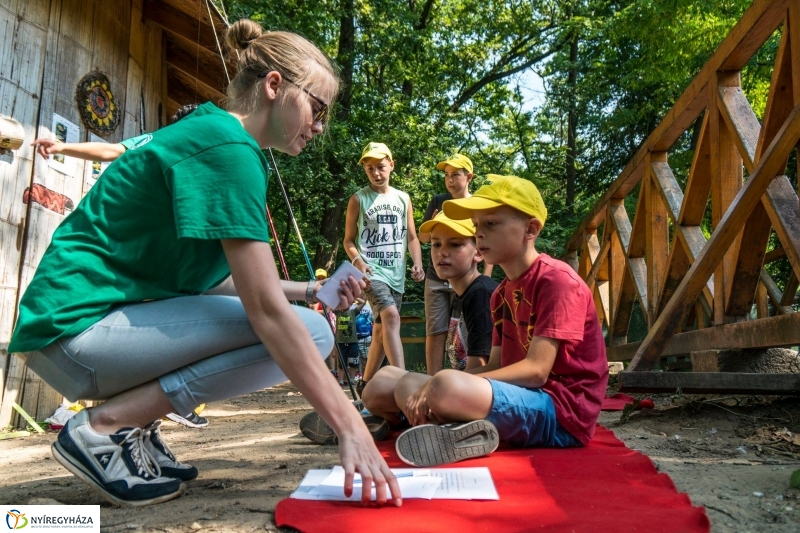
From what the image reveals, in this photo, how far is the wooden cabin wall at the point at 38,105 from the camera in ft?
13.9

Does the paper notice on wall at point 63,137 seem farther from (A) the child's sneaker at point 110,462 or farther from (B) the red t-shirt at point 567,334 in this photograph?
(B) the red t-shirt at point 567,334

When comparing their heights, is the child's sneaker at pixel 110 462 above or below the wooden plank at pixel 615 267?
below

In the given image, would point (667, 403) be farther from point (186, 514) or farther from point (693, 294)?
point (186, 514)

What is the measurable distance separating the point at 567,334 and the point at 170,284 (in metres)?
1.37

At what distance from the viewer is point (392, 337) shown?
4.95m

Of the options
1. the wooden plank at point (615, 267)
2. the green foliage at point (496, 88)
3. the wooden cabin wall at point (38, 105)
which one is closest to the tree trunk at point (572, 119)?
the green foliage at point (496, 88)

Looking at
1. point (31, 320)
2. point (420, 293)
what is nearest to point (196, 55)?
point (31, 320)

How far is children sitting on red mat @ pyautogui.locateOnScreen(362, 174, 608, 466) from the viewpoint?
97.0 inches

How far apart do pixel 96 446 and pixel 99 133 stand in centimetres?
383

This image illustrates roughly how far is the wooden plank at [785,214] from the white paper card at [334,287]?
1.81 m

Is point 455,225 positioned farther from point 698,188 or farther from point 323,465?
point 323,465

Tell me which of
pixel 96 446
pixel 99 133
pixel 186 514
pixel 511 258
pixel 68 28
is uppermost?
pixel 68 28

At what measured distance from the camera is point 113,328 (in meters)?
1.93

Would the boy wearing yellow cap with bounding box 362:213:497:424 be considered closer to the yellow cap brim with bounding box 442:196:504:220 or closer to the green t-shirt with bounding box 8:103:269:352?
the yellow cap brim with bounding box 442:196:504:220
